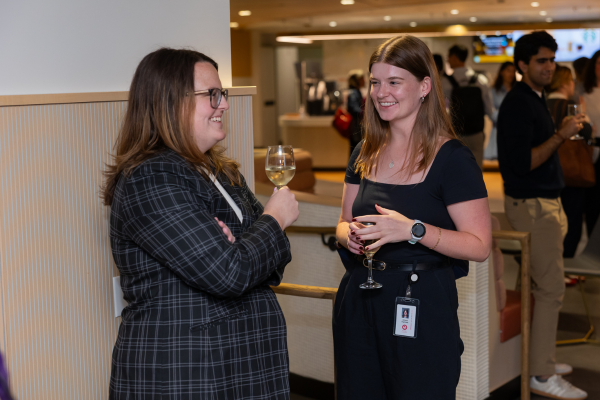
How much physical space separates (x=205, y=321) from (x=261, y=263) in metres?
0.20

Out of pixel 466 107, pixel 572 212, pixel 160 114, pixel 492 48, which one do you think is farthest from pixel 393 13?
pixel 160 114

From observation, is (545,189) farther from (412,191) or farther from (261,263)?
(261,263)

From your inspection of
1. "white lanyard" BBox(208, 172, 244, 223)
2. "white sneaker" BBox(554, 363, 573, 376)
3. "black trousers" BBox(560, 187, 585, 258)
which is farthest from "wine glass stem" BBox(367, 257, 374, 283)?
"black trousers" BBox(560, 187, 585, 258)

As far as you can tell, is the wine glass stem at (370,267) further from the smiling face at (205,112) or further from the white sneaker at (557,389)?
the white sneaker at (557,389)

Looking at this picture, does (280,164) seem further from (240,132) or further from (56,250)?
(56,250)

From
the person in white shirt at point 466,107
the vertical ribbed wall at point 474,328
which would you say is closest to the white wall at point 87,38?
the vertical ribbed wall at point 474,328

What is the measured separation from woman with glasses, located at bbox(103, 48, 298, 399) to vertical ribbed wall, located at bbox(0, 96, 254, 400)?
263mm

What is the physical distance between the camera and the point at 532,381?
3.37 metres

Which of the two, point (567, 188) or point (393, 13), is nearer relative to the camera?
point (567, 188)

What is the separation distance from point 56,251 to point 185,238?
0.56m

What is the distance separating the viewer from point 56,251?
68.2 inches

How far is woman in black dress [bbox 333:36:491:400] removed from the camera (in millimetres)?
1776

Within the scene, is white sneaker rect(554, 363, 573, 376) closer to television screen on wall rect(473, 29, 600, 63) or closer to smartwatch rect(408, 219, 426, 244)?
smartwatch rect(408, 219, 426, 244)

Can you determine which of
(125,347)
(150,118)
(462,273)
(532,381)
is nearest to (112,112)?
(150,118)
